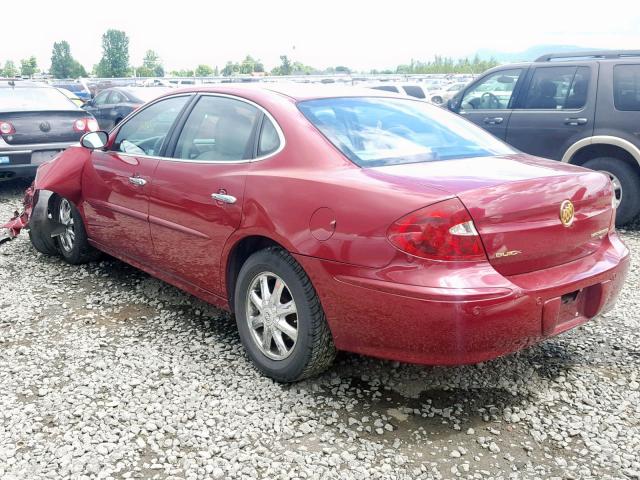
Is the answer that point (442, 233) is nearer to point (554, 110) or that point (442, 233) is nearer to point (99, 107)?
point (554, 110)

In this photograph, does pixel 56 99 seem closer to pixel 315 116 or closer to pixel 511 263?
pixel 315 116

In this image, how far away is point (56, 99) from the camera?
29.3ft

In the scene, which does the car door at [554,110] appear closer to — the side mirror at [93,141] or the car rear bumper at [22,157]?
the side mirror at [93,141]

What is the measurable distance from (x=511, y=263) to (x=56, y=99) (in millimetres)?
7948

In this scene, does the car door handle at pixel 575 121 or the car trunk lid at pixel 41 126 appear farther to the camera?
the car trunk lid at pixel 41 126

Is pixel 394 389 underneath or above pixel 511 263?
underneath

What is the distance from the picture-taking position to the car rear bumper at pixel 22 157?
7789 mm

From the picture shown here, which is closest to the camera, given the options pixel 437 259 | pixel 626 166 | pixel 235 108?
pixel 437 259

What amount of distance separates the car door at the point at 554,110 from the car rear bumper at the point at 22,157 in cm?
569

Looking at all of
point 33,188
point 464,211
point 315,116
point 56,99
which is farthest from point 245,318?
point 56,99

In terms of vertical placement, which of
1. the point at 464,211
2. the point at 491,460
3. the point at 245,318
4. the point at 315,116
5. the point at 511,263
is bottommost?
the point at 491,460

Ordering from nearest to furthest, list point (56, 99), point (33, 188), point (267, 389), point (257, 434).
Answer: point (257, 434) < point (267, 389) < point (33, 188) < point (56, 99)

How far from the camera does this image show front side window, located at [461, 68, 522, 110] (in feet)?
24.9

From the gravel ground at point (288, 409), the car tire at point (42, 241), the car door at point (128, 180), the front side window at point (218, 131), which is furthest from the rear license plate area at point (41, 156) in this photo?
the front side window at point (218, 131)
